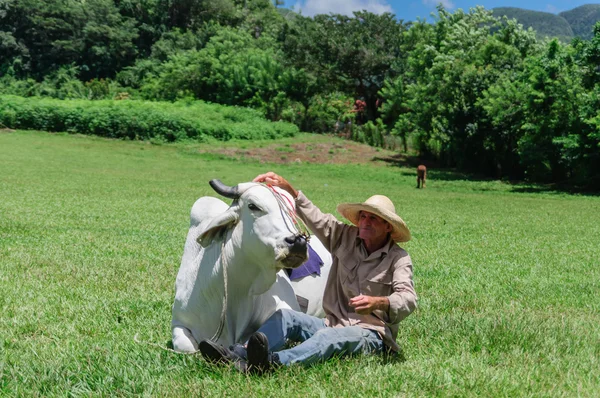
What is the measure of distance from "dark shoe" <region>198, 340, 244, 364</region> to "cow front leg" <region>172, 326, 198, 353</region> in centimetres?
25

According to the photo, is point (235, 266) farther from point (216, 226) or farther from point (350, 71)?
point (350, 71)

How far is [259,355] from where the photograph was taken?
3.79 metres

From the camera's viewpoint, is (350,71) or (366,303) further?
(350,71)

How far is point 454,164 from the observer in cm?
3409

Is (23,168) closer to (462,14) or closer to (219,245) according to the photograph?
(219,245)

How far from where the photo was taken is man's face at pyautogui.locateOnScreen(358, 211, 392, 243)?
4594 mm

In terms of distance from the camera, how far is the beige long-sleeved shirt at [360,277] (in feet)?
14.2

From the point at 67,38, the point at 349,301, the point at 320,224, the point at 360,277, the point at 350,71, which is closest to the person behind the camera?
the point at 349,301

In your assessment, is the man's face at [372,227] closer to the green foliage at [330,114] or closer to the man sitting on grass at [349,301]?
the man sitting on grass at [349,301]

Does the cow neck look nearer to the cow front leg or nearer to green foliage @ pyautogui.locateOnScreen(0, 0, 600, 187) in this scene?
→ the cow front leg

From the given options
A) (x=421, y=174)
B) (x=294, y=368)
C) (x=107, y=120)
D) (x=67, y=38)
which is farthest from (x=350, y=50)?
(x=294, y=368)

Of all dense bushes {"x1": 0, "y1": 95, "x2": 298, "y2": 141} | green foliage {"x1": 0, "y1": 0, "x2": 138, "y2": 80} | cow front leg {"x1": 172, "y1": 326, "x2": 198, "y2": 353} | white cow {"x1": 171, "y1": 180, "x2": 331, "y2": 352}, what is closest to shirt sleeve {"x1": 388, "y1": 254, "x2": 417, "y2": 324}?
white cow {"x1": 171, "y1": 180, "x2": 331, "y2": 352}

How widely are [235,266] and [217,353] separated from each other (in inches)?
20.3

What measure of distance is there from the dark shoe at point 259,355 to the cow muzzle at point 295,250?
0.43 m
